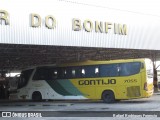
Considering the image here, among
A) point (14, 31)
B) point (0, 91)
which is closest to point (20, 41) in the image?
point (14, 31)

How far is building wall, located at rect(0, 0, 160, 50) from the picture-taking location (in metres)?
19.0

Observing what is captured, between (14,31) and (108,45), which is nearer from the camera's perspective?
(14,31)

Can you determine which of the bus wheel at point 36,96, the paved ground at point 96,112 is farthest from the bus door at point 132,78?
the bus wheel at point 36,96

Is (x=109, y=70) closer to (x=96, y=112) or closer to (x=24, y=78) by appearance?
(x=96, y=112)

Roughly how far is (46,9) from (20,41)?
90.4 inches

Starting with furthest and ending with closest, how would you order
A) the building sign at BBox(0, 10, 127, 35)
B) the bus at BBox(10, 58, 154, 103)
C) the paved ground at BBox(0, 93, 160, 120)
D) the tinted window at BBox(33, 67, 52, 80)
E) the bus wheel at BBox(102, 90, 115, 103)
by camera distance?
the tinted window at BBox(33, 67, 52, 80)
the bus wheel at BBox(102, 90, 115, 103)
the bus at BBox(10, 58, 154, 103)
the building sign at BBox(0, 10, 127, 35)
the paved ground at BBox(0, 93, 160, 120)

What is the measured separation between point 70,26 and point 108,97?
14.6ft

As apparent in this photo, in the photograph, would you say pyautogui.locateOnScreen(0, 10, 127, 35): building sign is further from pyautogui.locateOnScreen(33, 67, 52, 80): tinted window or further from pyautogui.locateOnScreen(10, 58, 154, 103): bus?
pyautogui.locateOnScreen(33, 67, 52, 80): tinted window

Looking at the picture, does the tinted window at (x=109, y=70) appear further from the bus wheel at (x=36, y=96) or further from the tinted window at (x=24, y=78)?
the tinted window at (x=24, y=78)

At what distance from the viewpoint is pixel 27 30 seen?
19.4 metres

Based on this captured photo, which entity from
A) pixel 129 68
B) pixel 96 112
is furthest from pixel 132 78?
pixel 96 112

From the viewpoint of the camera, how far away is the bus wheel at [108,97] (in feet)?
68.4

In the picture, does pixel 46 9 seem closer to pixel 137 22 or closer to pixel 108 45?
pixel 108 45

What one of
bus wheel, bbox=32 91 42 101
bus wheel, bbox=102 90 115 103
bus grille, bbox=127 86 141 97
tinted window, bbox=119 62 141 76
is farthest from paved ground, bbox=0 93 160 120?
bus wheel, bbox=32 91 42 101
